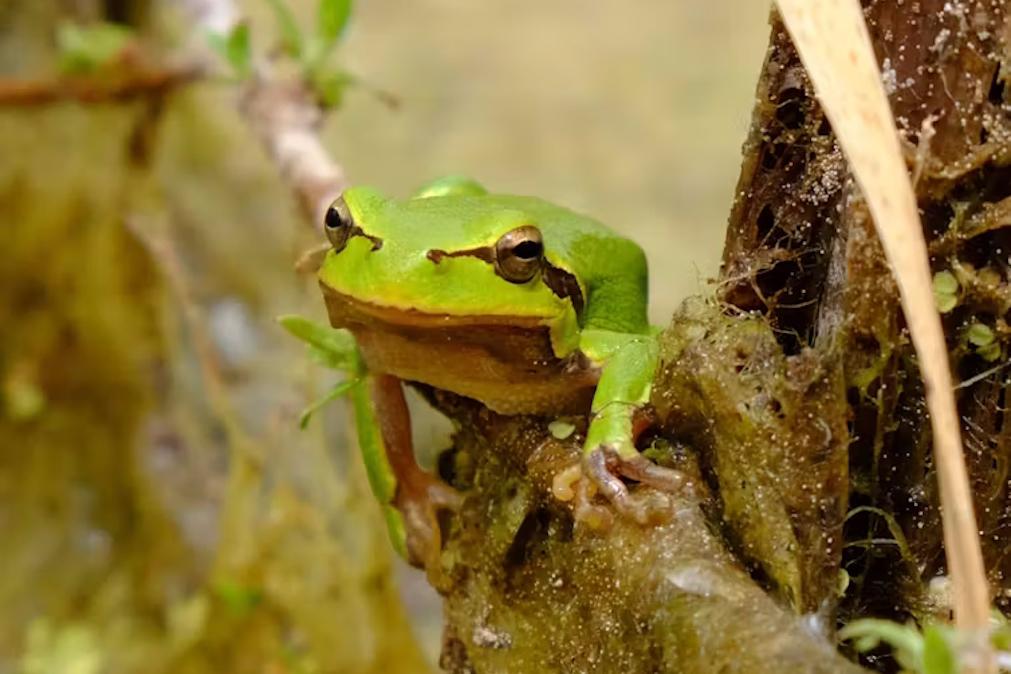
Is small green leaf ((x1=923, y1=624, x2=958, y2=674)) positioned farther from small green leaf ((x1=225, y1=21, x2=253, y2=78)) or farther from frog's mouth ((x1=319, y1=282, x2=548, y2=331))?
small green leaf ((x1=225, y1=21, x2=253, y2=78))

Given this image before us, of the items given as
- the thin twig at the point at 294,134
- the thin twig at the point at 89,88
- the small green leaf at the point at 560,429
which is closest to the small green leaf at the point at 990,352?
the small green leaf at the point at 560,429

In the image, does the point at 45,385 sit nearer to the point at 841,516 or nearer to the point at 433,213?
the point at 433,213

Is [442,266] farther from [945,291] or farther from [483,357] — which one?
[945,291]

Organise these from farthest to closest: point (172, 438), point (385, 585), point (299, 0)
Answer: point (299, 0) < point (172, 438) < point (385, 585)

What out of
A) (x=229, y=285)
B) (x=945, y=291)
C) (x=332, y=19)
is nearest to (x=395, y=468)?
(x=945, y=291)

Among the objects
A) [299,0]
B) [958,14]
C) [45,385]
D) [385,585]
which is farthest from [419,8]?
[958,14]

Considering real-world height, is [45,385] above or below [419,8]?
below

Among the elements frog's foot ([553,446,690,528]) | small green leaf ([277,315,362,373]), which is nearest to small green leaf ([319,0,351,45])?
small green leaf ([277,315,362,373])

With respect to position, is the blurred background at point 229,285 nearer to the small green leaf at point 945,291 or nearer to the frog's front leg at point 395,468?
the frog's front leg at point 395,468

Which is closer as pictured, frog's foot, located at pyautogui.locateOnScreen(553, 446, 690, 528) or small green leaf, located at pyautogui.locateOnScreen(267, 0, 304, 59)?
frog's foot, located at pyautogui.locateOnScreen(553, 446, 690, 528)
